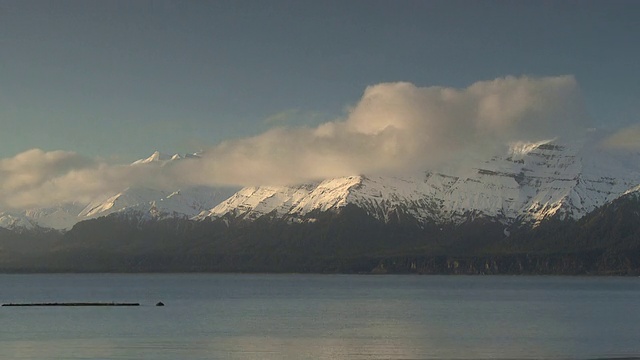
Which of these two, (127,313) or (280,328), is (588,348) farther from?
(127,313)

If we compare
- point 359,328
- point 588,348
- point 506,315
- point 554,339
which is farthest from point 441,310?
point 588,348

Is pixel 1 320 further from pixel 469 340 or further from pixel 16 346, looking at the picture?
pixel 469 340

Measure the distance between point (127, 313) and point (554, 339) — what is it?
8259cm

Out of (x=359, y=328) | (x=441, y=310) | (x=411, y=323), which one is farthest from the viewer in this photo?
(x=441, y=310)

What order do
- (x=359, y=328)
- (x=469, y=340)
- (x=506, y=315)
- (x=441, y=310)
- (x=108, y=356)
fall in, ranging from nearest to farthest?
(x=108, y=356) < (x=469, y=340) < (x=359, y=328) < (x=506, y=315) < (x=441, y=310)

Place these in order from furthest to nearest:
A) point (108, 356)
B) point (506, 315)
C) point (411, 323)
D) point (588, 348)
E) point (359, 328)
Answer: point (506, 315) < point (411, 323) < point (359, 328) < point (588, 348) < point (108, 356)

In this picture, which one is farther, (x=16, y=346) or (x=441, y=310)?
(x=441, y=310)

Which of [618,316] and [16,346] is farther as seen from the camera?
[618,316]

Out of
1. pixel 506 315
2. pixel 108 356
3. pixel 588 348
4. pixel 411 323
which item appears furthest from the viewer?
pixel 506 315

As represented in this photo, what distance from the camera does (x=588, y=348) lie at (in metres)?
117

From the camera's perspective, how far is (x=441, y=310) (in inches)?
7589

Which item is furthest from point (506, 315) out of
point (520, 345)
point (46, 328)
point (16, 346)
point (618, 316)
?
point (16, 346)

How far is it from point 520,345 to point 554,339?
11648mm

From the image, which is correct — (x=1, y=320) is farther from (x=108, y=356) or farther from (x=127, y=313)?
(x=108, y=356)
